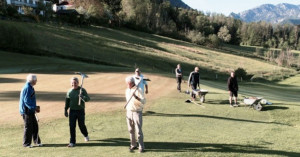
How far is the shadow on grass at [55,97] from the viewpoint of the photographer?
70.5ft

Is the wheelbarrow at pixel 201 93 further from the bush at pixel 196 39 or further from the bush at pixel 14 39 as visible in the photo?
the bush at pixel 196 39

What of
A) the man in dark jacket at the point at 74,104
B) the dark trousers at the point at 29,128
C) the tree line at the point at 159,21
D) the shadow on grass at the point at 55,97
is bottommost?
the shadow on grass at the point at 55,97

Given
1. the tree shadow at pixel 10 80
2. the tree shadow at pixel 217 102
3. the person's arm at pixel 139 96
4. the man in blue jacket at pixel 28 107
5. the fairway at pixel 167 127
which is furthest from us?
the tree shadow at pixel 10 80

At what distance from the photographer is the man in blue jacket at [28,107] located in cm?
1095

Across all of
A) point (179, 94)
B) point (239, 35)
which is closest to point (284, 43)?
point (239, 35)

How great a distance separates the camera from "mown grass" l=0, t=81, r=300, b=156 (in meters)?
11.4

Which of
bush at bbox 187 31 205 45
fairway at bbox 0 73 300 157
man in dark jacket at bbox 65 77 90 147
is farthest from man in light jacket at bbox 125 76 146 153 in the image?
bush at bbox 187 31 205 45

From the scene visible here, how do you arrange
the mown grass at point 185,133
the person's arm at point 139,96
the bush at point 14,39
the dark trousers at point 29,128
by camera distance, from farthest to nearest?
the bush at point 14,39
the mown grass at point 185,133
the dark trousers at point 29,128
the person's arm at point 139,96

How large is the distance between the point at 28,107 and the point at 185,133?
6.92 m

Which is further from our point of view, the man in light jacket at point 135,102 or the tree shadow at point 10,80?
the tree shadow at point 10,80

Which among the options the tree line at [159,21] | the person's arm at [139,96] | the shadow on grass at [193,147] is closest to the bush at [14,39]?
the tree line at [159,21]

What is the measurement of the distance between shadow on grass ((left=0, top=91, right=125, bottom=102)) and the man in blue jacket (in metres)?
9.91

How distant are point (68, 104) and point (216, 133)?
6.97 metres

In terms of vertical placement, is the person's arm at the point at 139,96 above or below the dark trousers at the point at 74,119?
above
